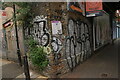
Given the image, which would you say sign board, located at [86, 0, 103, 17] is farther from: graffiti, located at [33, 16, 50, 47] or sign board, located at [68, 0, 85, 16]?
graffiti, located at [33, 16, 50, 47]

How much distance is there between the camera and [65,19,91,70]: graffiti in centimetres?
603

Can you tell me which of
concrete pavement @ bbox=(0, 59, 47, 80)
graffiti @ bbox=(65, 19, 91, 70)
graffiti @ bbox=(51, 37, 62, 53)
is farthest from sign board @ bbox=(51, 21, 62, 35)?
concrete pavement @ bbox=(0, 59, 47, 80)

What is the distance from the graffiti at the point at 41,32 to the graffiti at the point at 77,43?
Answer: 1.09 m

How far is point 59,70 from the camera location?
213 inches

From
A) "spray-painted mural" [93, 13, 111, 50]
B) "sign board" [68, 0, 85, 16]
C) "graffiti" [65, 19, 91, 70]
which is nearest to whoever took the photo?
"sign board" [68, 0, 85, 16]

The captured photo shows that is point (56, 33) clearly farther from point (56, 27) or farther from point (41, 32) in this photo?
point (41, 32)

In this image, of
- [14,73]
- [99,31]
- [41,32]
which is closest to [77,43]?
[41,32]

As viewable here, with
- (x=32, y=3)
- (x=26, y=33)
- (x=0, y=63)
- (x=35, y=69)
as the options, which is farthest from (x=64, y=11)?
(x=0, y=63)

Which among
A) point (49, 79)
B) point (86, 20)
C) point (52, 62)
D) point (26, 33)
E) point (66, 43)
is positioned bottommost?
point (49, 79)

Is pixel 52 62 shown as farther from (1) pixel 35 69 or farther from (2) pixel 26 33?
(2) pixel 26 33

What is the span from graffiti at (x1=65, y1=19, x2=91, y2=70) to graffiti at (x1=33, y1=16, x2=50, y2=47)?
1.09 meters

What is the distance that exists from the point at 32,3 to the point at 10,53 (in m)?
3.29

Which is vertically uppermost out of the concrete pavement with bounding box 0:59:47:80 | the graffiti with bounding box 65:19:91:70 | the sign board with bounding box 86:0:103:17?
the sign board with bounding box 86:0:103:17

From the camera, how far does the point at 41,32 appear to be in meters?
5.38
